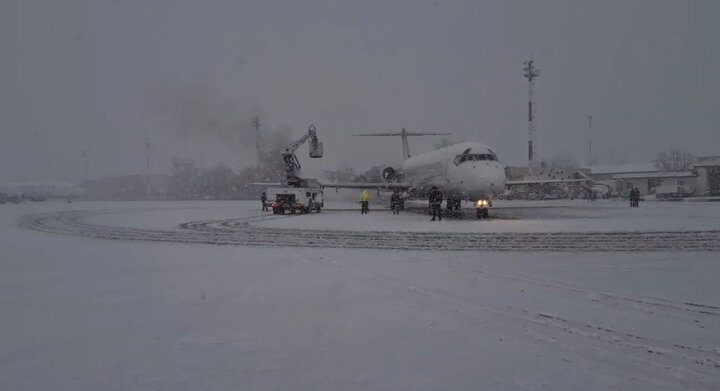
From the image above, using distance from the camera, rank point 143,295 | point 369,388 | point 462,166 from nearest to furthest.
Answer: point 369,388 < point 143,295 < point 462,166

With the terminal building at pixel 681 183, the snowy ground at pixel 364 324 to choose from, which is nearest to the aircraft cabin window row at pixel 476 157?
the snowy ground at pixel 364 324

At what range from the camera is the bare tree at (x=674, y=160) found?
109 metres

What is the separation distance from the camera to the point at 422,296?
8.04m

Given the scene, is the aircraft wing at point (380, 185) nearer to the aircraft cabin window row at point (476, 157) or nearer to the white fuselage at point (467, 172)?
the white fuselage at point (467, 172)

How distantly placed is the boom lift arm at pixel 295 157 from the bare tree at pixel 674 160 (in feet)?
316

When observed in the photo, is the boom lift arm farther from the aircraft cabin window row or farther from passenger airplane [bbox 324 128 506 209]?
the aircraft cabin window row

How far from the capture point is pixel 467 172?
2672 centimetres

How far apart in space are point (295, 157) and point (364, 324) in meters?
31.5

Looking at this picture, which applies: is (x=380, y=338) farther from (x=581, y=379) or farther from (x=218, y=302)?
(x=218, y=302)

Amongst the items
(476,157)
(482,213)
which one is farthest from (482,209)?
(476,157)

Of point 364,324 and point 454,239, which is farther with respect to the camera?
point 454,239

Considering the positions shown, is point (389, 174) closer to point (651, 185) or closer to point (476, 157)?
point (476, 157)

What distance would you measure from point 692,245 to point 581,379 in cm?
1231

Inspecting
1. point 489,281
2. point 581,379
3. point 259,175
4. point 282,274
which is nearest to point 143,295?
point 282,274
